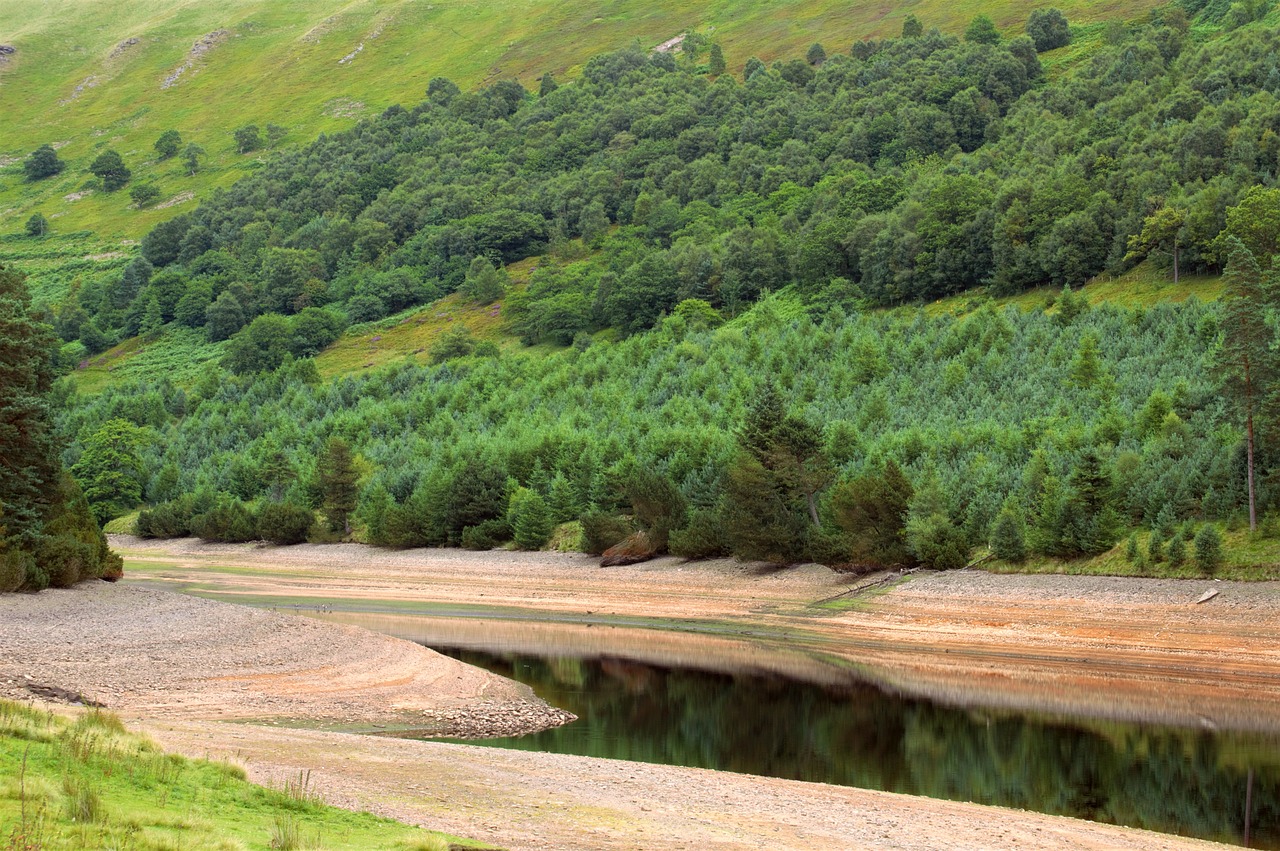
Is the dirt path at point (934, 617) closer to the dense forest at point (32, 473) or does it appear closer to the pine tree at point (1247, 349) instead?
the pine tree at point (1247, 349)

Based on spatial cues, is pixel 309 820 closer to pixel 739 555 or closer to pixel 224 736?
pixel 224 736

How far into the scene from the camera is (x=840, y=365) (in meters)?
96.6

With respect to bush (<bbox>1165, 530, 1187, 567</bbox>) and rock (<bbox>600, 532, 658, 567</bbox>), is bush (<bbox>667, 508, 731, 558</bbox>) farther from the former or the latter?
bush (<bbox>1165, 530, 1187, 567</bbox>)

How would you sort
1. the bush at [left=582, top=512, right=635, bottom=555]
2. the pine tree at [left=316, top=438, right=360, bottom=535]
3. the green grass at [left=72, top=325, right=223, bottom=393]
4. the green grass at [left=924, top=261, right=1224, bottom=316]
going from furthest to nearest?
the green grass at [left=72, top=325, right=223, bottom=393] < the green grass at [left=924, top=261, right=1224, bottom=316] < the pine tree at [left=316, top=438, right=360, bottom=535] < the bush at [left=582, top=512, right=635, bottom=555]

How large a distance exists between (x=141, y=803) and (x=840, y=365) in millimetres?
83516

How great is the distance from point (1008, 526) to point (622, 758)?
94.7ft

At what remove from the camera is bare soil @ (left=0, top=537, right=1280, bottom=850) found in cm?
2167

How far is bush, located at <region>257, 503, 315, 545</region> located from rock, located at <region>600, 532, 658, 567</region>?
1233 inches

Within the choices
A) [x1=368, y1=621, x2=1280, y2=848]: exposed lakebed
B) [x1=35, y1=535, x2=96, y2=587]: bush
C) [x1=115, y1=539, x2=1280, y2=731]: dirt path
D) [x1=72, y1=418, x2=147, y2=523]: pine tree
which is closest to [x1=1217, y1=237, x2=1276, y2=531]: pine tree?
[x1=115, y1=539, x2=1280, y2=731]: dirt path

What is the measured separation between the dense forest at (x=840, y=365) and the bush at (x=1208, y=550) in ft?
0.38

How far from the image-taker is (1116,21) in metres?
193

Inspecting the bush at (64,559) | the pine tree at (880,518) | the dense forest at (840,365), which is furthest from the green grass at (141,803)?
the pine tree at (880,518)

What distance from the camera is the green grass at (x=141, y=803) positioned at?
1462 cm

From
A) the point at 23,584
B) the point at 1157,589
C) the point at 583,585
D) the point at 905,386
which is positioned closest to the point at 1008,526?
the point at 1157,589
